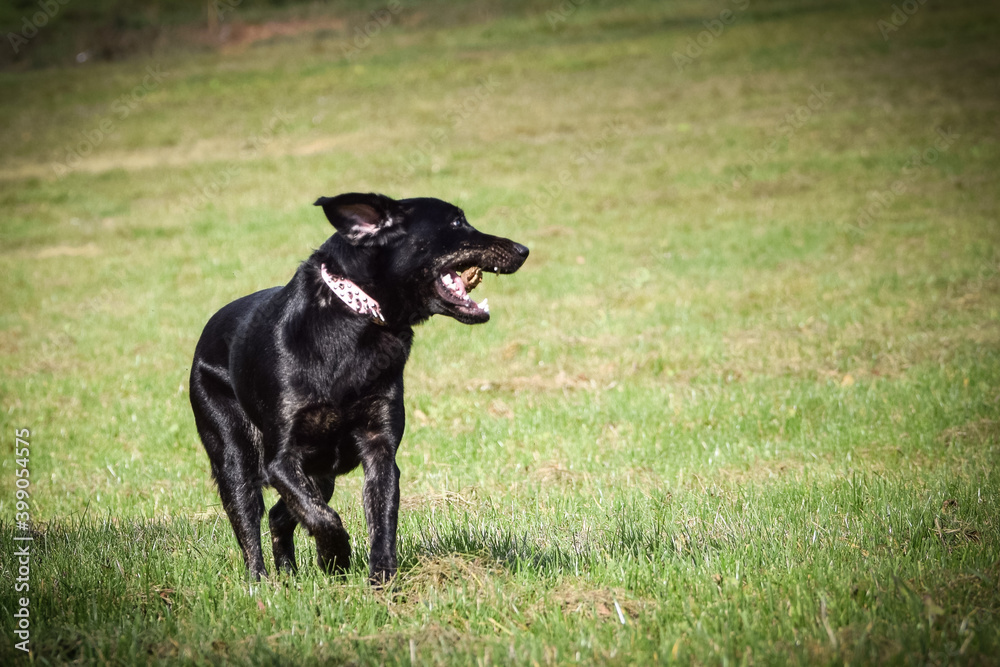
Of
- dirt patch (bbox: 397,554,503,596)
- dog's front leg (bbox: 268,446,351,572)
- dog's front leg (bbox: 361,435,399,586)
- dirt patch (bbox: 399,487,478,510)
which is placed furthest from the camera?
dirt patch (bbox: 399,487,478,510)

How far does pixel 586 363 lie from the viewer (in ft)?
36.2

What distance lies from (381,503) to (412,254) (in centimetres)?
131

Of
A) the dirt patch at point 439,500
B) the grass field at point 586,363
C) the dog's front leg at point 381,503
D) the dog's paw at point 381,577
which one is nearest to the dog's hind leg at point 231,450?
the grass field at point 586,363

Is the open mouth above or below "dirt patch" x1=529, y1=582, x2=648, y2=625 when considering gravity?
above

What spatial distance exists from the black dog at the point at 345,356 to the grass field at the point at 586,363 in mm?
326

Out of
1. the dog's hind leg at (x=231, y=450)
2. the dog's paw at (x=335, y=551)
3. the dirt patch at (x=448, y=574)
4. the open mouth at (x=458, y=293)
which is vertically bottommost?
the dirt patch at (x=448, y=574)

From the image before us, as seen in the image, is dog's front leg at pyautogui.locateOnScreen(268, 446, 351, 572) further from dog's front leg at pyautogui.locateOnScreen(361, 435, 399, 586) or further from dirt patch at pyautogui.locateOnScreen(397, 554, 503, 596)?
dirt patch at pyautogui.locateOnScreen(397, 554, 503, 596)

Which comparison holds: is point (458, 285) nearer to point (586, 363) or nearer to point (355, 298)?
point (355, 298)

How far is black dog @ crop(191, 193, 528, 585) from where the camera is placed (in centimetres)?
469

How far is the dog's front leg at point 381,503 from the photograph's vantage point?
14.7 feet

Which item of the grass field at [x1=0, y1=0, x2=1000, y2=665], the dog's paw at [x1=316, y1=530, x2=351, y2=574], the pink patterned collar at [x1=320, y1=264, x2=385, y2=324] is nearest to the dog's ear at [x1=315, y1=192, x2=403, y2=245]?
the pink patterned collar at [x1=320, y1=264, x2=385, y2=324]

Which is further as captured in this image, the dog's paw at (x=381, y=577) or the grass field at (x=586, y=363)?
the dog's paw at (x=381, y=577)

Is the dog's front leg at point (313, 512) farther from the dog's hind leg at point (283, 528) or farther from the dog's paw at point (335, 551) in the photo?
the dog's hind leg at point (283, 528)

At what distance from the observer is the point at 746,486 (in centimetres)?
686
